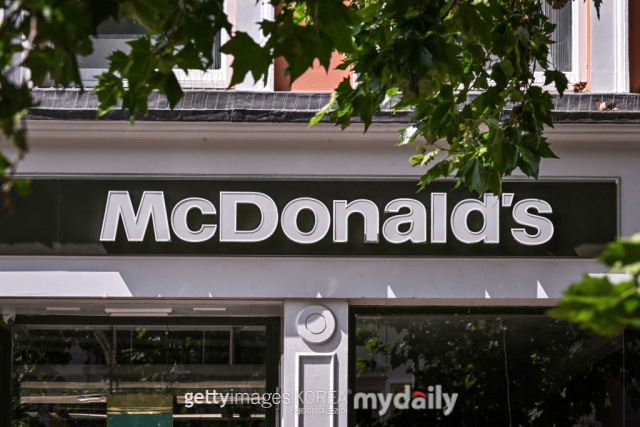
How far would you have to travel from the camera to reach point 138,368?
6828 millimetres

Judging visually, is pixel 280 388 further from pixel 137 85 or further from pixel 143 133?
pixel 137 85

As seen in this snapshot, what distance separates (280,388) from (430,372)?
1286 mm

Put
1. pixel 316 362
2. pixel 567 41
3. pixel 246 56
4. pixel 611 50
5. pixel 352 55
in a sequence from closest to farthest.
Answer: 1. pixel 246 56
2. pixel 352 55
3. pixel 316 362
4. pixel 611 50
5. pixel 567 41

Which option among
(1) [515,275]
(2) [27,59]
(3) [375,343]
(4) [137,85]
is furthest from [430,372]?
(2) [27,59]

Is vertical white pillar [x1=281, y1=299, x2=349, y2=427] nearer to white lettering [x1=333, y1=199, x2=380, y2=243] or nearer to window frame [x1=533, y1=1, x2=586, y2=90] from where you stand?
white lettering [x1=333, y1=199, x2=380, y2=243]

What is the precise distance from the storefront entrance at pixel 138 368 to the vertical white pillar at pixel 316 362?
43 centimetres

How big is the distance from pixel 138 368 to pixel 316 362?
1.60m

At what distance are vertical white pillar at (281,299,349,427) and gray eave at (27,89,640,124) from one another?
153 centimetres

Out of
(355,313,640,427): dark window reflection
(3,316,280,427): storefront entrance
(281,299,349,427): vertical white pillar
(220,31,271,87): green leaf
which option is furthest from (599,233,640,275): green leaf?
(3,316,280,427): storefront entrance

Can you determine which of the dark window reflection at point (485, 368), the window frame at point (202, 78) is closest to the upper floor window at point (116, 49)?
the window frame at point (202, 78)

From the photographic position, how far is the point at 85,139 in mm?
6363

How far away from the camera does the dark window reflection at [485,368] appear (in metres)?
6.70

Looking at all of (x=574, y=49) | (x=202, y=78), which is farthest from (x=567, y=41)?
(x=202, y=78)

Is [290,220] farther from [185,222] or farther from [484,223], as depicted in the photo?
[484,223]
